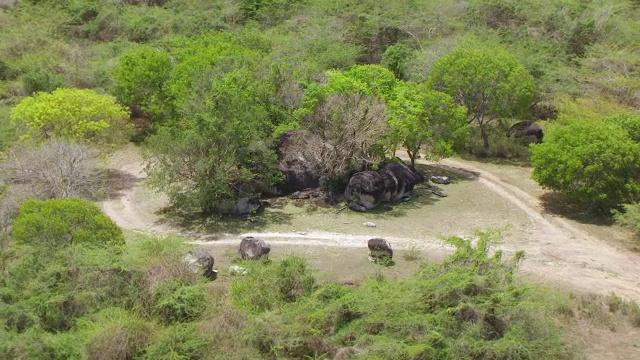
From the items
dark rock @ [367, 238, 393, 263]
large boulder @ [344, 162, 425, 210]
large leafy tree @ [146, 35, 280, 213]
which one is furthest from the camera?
large boulder @ [344, 162, 425, 210]

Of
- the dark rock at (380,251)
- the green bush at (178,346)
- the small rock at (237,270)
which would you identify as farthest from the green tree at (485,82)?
the green bush at (178,346)

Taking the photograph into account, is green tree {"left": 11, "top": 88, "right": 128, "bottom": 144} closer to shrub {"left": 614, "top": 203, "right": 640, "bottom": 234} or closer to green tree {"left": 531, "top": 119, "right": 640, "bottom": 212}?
green tree {"left": 531, "top": 119, "right": 640, "bottom": 212}

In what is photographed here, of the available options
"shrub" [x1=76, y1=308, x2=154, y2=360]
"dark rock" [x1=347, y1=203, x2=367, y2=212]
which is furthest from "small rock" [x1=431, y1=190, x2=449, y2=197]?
"shrub" [x1=76, y1=308, x2=154, y2=360]

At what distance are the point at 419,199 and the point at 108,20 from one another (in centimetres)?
3609

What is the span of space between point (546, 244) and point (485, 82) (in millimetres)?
12169

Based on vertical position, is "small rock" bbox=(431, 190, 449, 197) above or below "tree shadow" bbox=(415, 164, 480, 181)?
below

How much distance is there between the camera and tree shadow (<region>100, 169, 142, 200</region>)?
3100 centimetres

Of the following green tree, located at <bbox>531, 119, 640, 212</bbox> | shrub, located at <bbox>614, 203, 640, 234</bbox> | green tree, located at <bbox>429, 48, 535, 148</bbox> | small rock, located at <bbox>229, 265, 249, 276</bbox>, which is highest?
green tree, located at <bbox>429, 48, 535, 148</bbox>

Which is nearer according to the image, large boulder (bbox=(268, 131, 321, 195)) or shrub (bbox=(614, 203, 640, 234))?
shrub (bbox=(614, 203, 640, 234))

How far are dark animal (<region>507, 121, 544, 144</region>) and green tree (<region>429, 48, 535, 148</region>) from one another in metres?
1.92

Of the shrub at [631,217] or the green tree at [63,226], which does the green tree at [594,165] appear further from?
the green tree at [63,226]

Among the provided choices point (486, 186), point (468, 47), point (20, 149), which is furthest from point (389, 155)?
point (20, 149)

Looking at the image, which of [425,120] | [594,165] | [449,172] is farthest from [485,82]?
[594,165]

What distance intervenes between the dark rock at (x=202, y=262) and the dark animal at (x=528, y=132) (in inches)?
916
